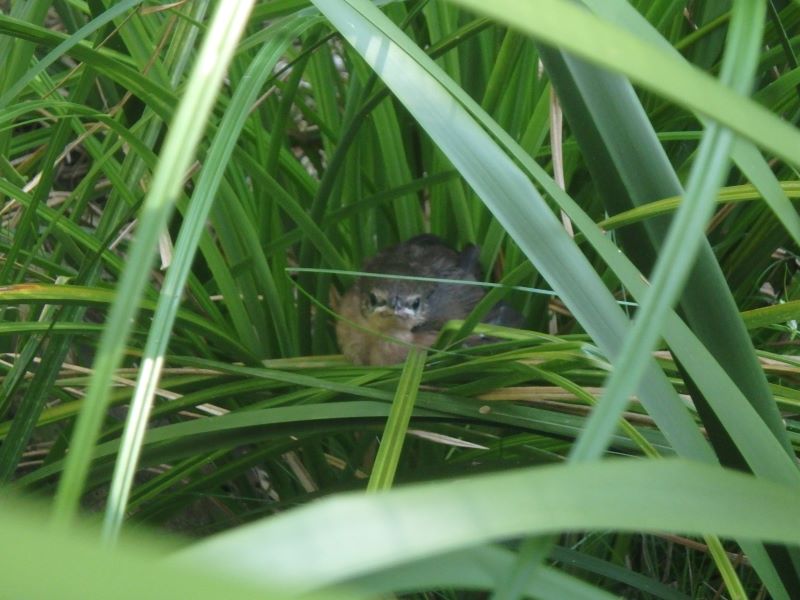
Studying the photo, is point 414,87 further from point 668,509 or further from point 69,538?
point 69,538

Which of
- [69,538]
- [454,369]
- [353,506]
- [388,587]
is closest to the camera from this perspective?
[69,538]

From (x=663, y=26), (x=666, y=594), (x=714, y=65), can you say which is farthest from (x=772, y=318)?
(x=714, y=65)

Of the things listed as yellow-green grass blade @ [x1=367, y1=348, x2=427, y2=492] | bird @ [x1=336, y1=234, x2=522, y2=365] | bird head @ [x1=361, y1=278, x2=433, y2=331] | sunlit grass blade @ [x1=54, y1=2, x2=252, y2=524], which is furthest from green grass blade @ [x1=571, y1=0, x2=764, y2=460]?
bird head @ [x1=361, y1=278, x2=433, y2=331]

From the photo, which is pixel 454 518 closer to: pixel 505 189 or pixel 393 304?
pixel 505 189

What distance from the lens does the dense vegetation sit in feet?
1.52

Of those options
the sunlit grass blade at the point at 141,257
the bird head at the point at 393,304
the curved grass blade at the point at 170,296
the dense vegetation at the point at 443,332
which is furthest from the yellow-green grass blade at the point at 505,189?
the bird head at the point at 393,304

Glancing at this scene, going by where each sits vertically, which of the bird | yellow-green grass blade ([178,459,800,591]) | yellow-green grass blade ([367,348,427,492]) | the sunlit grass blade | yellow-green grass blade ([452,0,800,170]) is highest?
the bird

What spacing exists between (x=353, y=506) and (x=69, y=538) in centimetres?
14

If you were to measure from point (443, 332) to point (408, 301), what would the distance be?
95 cm

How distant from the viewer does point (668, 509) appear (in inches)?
20.9

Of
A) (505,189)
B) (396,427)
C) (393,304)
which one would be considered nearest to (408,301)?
(393,304)

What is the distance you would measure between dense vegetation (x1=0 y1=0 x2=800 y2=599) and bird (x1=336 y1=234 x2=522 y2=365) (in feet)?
0.17

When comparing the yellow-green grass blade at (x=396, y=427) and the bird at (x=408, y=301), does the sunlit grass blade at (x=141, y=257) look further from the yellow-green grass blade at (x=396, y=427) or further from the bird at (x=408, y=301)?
the bird at (x=408, y=301)

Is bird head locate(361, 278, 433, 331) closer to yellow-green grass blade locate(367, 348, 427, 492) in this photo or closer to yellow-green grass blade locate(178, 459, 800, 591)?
yellow-green grass blade locate(367, 348, 427, 492)
